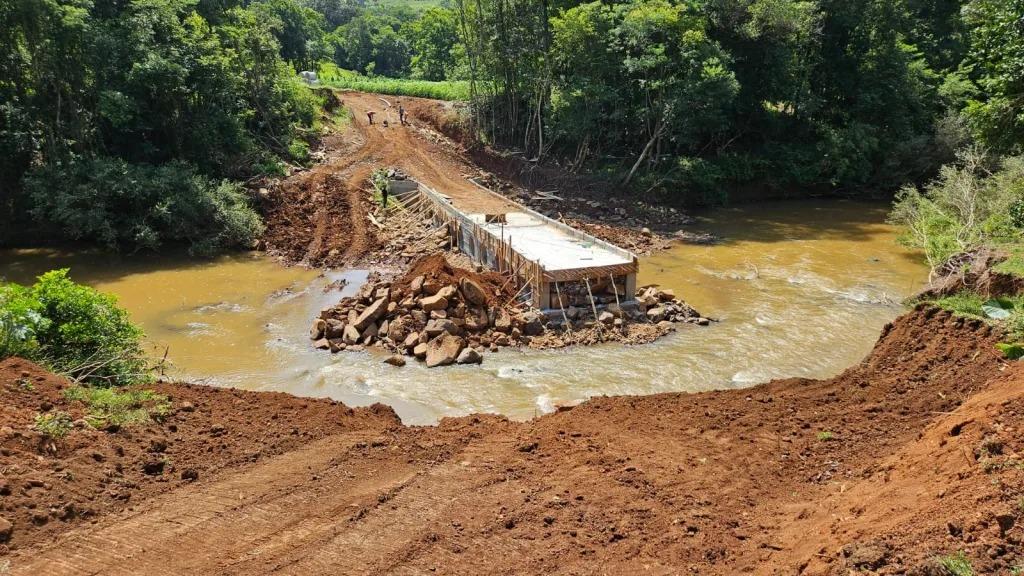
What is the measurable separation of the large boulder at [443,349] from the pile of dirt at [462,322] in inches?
0.9

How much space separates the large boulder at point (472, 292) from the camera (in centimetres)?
1636

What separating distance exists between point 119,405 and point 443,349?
23.6 ft

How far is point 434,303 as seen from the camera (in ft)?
52.1

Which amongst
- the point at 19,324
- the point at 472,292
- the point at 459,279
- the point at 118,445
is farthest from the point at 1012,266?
the point at 19,324

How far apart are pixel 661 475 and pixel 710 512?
97cm

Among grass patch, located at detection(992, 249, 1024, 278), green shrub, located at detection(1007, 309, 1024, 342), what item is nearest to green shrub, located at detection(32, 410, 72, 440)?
green shrub, located at detection(1007, 309, 1024, 342)

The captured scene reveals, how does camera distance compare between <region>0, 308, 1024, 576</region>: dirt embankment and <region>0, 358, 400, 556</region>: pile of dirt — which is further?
<region>0, 358, 400, 556</region>: pile of dirt

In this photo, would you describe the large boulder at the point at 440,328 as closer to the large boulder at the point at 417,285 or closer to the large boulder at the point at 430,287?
the large boulder at the point at 430,287

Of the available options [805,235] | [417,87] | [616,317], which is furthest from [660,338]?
[417,87]

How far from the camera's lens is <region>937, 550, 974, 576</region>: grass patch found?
183 inches

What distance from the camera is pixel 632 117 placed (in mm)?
30609

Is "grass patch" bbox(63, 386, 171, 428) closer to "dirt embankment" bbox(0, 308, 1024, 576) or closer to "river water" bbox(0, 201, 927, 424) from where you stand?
"dirt embankment" bbox(0, 308, 1024, 576)

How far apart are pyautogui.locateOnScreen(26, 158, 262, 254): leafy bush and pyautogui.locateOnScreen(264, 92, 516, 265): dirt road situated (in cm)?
175

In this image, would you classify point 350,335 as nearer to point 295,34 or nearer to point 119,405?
point 119,405
